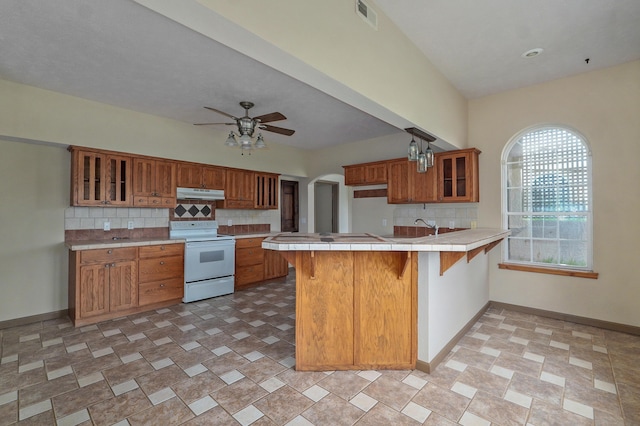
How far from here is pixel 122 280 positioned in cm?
371

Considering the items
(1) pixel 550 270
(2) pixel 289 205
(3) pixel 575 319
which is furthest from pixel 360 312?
(2) pixel 289 205

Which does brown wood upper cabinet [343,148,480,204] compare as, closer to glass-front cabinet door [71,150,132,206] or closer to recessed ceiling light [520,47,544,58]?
recessed ceiling light [520,47,544,58]

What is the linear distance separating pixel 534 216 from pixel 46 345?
5.66m

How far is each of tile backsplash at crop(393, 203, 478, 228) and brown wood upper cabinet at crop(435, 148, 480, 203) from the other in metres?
0.25

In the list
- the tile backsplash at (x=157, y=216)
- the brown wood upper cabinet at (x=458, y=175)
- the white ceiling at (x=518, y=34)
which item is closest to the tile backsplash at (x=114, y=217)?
the tile backsplash at (x=157, y=216)

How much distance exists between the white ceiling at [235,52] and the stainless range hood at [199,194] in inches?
46.9

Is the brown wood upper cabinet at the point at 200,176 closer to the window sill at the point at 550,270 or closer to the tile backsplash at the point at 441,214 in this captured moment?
the tile backsplash at the point at 441,214

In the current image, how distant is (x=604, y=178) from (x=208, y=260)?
512cm

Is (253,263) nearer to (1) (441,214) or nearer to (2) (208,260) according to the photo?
(2) (208,260)

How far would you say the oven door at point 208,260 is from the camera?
4.29 metres

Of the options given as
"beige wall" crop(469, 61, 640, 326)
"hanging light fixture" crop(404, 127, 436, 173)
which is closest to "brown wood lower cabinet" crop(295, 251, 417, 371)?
"hanging light fixture" crop(404, 127, 436, 173)

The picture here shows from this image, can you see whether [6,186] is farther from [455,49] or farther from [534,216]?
[534,216]

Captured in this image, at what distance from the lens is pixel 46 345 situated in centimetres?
293

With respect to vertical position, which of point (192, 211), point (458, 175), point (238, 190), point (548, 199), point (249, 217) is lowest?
point (249, 217)
